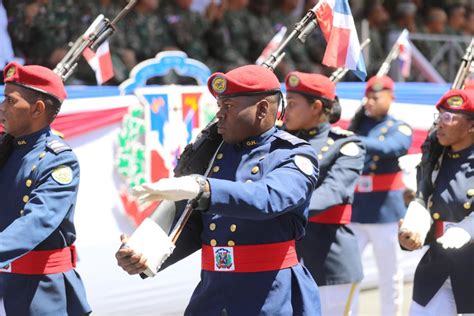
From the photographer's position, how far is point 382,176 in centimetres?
705

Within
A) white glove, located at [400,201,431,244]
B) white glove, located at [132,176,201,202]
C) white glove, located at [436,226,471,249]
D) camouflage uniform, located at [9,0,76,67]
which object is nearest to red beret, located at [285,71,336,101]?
white glove, located at [400,201,431,244]

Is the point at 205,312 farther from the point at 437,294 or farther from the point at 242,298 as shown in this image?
the point at 437,294

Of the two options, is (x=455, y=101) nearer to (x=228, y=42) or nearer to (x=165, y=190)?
(x=165, y=190)

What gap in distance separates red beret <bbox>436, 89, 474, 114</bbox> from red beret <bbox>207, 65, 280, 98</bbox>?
158cm

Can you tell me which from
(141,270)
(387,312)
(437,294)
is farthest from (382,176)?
(141,270)

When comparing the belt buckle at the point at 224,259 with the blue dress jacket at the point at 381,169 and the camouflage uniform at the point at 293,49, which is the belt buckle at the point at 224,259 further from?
the camouflage uniform at the point at 293,49

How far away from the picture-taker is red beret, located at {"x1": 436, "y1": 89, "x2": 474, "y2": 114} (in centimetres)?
479

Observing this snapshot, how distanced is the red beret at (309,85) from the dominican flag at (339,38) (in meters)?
0.55

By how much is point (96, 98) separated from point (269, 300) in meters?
3.27

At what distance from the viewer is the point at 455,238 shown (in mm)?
4391

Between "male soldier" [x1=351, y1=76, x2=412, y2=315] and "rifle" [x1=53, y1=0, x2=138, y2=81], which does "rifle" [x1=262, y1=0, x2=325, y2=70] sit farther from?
"male soldier" [x1=351, y1=76, x2=412, y2=315]

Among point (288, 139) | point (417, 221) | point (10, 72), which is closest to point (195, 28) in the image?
point (417, 221)

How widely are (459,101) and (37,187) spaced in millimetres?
2242

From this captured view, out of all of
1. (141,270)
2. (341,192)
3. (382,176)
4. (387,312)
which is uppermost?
(141,270)
